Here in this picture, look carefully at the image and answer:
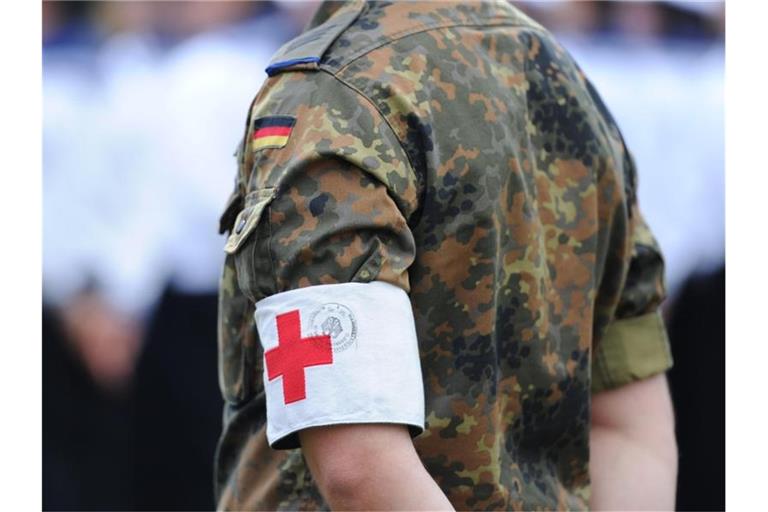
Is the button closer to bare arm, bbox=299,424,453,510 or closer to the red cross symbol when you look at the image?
the red cross symbol

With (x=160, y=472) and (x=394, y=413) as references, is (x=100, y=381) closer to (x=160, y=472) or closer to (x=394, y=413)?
(x=160, y=472)

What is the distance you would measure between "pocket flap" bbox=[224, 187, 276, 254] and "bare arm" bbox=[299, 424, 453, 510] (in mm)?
228

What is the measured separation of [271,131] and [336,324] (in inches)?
9.6

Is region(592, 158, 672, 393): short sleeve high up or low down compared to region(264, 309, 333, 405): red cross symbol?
down

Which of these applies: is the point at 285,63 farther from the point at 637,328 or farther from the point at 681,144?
the point at 681,144

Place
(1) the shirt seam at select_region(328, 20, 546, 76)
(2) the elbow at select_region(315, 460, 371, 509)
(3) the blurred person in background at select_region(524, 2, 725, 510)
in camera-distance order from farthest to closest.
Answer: (3) the blurred person in background at select_region(524, 2, 725, 510) → (1) the shirt seam at select_region(328, 20, 546, 76) → (2) the elbow at select_region(315, 460, 371, 509)

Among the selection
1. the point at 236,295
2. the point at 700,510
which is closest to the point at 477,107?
the point at 236,295

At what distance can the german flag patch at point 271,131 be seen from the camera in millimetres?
1319

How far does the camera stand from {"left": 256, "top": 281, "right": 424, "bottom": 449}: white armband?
126 centimetres

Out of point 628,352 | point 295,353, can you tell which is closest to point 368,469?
point 295,353

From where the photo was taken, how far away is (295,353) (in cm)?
128

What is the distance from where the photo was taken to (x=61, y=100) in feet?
10.7

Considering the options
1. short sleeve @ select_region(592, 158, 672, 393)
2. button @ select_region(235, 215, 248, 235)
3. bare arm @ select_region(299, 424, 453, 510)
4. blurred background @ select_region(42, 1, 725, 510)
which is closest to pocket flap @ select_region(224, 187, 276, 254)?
button @ select_region(235, 215, 248, 235)

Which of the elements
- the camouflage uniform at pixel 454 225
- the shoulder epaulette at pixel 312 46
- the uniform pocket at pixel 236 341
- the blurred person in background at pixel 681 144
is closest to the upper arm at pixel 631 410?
the camouflage uniform at pixel 454 225
